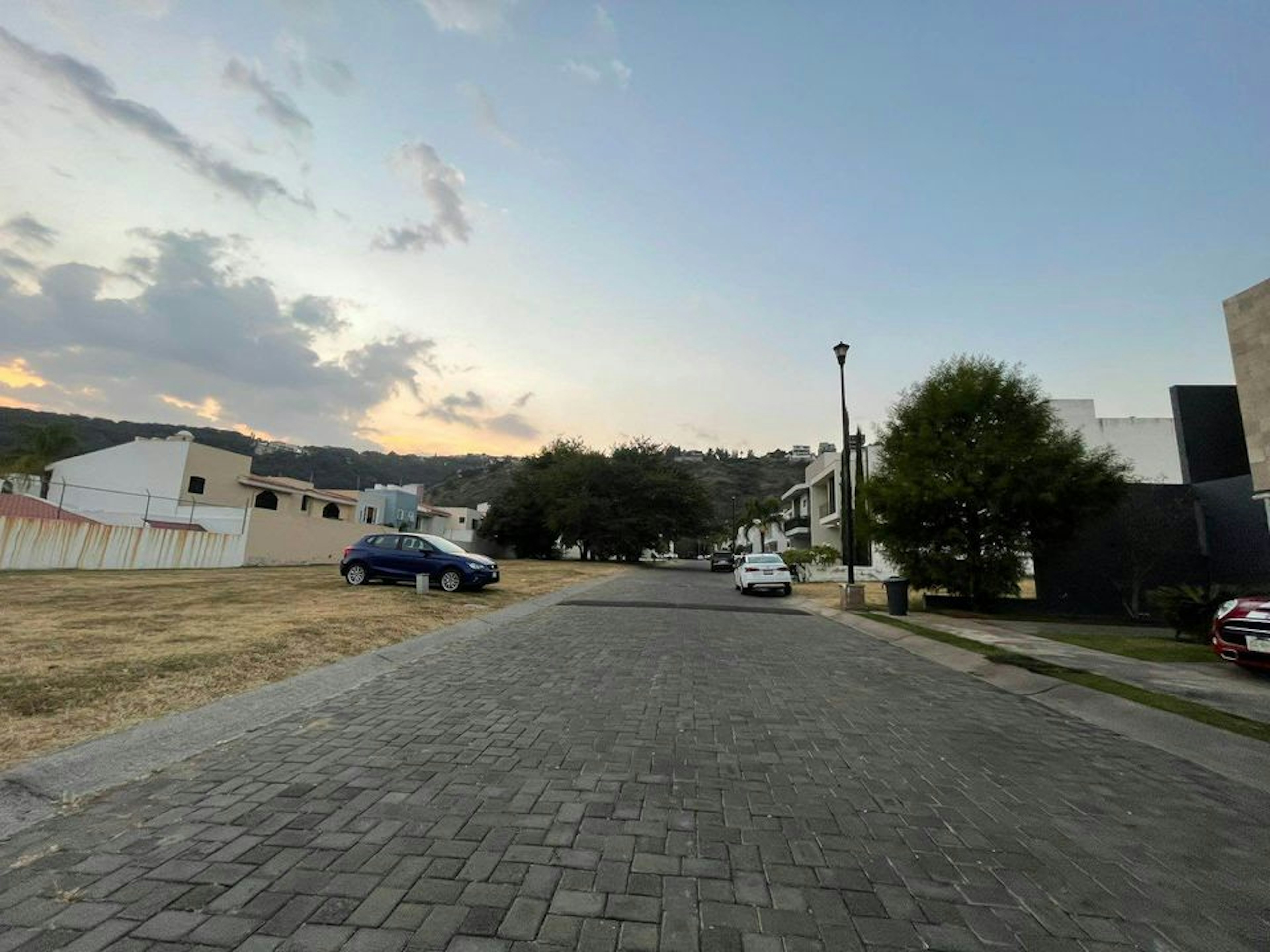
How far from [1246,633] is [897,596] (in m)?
7.29

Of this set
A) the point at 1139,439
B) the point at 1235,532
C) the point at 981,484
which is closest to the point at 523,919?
Answer: the point at 981,484

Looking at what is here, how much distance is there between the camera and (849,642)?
1034cm

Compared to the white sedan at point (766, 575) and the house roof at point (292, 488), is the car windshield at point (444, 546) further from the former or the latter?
the house roof at point (292, 488)

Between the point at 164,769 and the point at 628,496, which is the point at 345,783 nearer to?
the point at 164,769

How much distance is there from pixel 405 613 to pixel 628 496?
3909cm

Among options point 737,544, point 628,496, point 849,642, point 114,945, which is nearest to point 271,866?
point 114,945

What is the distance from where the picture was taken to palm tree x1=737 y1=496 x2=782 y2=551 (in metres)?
64.9

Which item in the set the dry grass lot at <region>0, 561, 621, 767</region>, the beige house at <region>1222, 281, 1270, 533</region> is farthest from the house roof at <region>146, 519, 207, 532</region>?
the beige house at <region>1222, 281, 1270, 533</region>

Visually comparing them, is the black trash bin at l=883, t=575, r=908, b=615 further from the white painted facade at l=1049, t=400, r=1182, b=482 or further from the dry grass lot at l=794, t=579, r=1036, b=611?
the white painted facade at l=1049, t=400, r=1182, b=482

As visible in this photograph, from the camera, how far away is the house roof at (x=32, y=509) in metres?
25.6

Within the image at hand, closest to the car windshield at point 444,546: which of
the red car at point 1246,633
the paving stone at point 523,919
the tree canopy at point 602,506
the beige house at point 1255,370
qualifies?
the paving stone at point 523,919

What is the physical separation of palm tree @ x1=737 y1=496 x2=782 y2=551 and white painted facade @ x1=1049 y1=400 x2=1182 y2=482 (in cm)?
3249

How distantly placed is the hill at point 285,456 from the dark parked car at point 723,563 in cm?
4594

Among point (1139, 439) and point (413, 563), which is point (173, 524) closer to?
point (413, 563)
